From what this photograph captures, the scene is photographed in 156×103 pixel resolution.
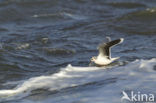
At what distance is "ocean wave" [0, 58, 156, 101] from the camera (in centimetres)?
873

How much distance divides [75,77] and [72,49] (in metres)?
2.92

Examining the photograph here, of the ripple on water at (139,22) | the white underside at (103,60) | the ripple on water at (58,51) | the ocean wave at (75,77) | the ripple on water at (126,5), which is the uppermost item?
the ripple on water at (126,5)

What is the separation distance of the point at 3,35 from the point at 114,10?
444 cm

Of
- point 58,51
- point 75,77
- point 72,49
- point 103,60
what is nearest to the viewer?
point 75,77

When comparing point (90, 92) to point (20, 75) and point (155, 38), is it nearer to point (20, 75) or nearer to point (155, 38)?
point (20, 75)

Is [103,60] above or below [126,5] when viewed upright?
below

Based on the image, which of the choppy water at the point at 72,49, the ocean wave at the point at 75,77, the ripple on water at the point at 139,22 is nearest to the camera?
the choppy water at the point at 72,49

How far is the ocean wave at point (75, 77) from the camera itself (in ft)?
28.7

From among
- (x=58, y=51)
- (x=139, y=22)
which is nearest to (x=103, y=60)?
(x=58, y=51)

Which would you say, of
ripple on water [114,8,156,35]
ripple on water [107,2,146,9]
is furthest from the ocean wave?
ripple on water [107,2,146,9]

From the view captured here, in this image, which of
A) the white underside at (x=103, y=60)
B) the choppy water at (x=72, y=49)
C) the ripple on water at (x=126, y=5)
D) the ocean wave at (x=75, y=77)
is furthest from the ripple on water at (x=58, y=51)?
the ripple on water at (x=126, y=5)

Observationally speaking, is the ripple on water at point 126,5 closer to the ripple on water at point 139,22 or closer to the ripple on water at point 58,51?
the ripple on water at point 139,22

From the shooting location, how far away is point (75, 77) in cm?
948

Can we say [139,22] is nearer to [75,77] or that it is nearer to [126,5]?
[126,5]
